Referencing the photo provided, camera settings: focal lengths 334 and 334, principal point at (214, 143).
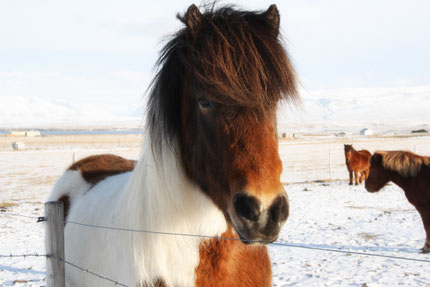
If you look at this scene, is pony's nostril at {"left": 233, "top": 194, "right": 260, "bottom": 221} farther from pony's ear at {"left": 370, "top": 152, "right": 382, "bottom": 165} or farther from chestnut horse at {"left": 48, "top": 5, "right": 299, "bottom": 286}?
pony's ear at {"left": 370, "top": 152, "right": 382, "bottom": 165}

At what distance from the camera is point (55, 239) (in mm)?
2330

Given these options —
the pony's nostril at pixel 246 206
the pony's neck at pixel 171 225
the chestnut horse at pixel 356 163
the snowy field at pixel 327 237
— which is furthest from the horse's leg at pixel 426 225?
the chestnut horse at pixel 356 163

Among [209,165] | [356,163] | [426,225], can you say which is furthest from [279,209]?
[356,163]

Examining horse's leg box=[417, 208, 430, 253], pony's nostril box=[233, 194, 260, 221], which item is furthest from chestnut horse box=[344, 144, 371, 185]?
pony's nostril box=[233, 194, 260, 221]

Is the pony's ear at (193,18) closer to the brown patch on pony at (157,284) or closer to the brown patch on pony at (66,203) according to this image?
the brown patch on pony at (157,284)

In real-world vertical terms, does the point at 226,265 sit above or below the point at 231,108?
below

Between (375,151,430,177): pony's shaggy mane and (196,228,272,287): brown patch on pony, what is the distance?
5.62 metres

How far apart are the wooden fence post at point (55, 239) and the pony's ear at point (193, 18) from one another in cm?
154

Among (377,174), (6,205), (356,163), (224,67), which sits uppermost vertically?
(224,67)

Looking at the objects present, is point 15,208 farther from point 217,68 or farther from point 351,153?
point 351,153

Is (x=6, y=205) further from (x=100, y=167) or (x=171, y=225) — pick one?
(x=171, y=225)

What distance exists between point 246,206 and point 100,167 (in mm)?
2746

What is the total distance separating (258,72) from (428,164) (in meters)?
6.09

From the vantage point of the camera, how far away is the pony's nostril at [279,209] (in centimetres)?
140
